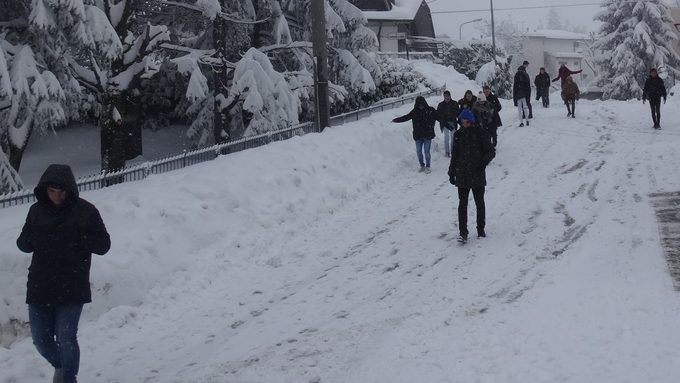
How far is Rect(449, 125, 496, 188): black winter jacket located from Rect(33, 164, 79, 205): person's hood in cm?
552

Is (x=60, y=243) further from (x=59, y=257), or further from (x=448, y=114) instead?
(x=448, y=114)

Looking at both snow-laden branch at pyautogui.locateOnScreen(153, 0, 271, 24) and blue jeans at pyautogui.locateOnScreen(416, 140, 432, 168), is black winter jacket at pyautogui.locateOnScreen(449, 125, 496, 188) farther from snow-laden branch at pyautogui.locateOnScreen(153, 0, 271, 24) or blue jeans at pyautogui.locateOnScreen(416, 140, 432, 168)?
snow-laden branch at pyautogui.locateOnScreen(153, 0, 271, 24)

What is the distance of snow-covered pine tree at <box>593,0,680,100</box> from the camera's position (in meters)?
38.3

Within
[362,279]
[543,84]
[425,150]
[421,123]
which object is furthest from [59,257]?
[543,84]

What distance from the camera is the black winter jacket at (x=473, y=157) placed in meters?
8.73

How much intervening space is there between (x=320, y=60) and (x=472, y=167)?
24.8 ft

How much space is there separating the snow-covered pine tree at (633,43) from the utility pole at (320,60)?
2947 cm

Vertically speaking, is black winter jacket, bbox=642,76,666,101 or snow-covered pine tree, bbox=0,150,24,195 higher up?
black winter jacket, bbox=642,76,666,101

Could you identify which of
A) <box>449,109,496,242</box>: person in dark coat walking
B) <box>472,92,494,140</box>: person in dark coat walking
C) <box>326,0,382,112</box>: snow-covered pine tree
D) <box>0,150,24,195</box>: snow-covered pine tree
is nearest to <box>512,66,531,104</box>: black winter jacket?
<box>326,0,382,112</box>: snow-covered pine tree

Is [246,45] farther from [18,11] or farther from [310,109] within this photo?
[18,11]

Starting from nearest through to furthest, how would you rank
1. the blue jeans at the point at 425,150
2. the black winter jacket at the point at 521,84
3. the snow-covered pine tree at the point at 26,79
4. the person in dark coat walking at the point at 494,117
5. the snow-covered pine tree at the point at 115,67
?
1. the snow-covered pine tree at the point at 26,79
2. the snow-covered pine tree at the point at 115,67
3. the blue jeans at the point at 425,150
4. the person in dark coat walking at the point at 494,117
5. the black winter jacket at the point at 521,84

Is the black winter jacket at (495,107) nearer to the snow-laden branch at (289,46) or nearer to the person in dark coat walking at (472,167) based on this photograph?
the person in dark coat walking at (472,167)

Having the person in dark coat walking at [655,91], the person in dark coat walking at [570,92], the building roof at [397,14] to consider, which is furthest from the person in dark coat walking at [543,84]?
the building roof at [397,14]

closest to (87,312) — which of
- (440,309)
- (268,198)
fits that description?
(440,309)
